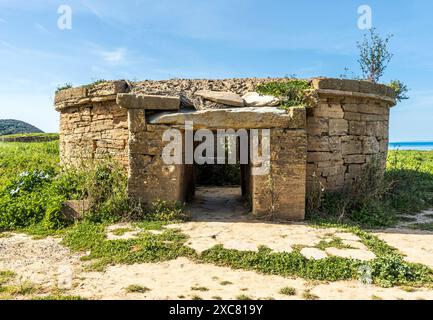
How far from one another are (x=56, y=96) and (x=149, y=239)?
4.77 metres

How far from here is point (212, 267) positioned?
415 centimetres

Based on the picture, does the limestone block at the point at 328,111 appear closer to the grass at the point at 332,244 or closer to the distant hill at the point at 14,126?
the grass at the point at 332,244

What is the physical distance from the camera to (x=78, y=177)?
6699 millimetres

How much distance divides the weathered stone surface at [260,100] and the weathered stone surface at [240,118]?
0.88 ft

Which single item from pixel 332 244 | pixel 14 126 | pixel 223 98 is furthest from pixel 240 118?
pixel 14 126

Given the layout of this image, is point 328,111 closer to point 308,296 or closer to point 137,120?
point 137,120

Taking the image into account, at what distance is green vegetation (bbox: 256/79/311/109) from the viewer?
6297 mm

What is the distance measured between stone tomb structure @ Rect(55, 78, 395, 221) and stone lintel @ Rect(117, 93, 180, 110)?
0.06 feet

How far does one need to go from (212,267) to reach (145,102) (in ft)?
10.9

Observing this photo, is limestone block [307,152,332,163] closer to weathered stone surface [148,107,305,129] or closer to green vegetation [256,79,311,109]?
weathered stone surface [148,107,305,129]

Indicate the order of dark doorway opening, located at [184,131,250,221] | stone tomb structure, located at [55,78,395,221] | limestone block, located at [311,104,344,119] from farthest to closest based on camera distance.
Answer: dark doorway opening, located at [184,131,250,221] < limestone block, located at [311,104,344,119] < stone tomb structure, located at [55,78,395,221]

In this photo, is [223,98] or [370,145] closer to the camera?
[223,98]

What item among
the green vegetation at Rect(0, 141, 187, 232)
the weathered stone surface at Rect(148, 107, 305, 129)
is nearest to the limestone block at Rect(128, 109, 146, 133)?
the weathered stone surface at Rect(148, 107, 305, 129)

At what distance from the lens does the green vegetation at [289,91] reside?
6.30 metres
